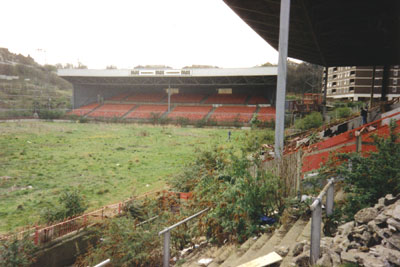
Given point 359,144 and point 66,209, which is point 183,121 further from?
point 359,144

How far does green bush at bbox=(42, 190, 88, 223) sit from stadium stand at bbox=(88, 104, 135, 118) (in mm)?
37241

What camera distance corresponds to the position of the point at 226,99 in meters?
45.6

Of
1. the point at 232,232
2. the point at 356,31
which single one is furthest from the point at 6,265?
the point at 356,31

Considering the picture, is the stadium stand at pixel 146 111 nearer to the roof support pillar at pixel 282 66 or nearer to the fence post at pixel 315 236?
the roof support pillar at pixel 282 66

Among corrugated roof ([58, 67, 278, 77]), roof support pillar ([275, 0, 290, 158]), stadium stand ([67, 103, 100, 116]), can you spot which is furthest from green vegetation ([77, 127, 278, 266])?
stadium stand ([67, 103, 100, 116])

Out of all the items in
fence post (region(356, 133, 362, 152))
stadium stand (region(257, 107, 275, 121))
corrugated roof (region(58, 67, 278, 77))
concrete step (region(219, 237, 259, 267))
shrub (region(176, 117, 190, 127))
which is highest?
corrugated roof (region(58, 67, 278, 77))

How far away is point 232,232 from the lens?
16.6 ft

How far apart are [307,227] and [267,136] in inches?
404

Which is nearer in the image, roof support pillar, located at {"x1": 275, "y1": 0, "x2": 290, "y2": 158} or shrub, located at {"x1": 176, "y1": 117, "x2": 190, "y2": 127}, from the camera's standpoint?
roof support pillar, located at {"x1": 275, "y1": 0, "x2": 290, "y2": 158}

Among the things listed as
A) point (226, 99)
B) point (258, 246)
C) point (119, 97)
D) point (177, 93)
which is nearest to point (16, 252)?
point (258, 246)

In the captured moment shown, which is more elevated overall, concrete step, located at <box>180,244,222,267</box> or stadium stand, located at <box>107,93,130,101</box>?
stadium stand, located at <box>107,93,130,101</box>

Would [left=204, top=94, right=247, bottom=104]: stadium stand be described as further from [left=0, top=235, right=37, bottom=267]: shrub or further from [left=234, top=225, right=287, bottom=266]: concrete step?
[left=234, top=225, right=287, bottom=266]: concrete step

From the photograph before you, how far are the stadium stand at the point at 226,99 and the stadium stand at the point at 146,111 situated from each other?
7733 mm

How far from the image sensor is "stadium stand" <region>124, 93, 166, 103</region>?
49694mm
